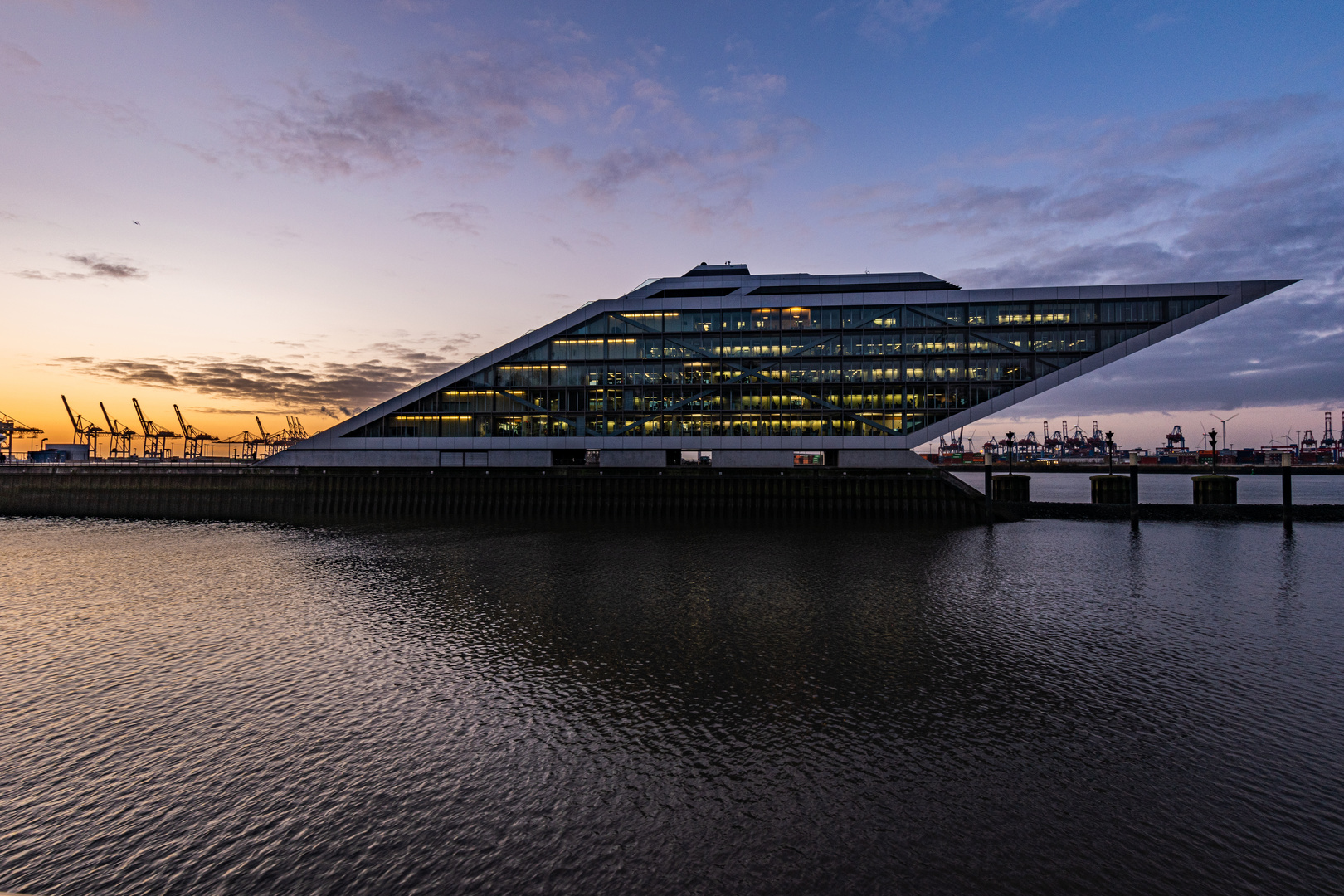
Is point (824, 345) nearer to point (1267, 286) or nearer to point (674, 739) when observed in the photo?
point (1267, 286)

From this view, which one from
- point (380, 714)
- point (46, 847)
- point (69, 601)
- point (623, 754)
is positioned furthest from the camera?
point (69, 601)

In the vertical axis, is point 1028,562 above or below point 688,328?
below

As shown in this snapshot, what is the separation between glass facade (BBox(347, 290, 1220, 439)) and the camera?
217 feet

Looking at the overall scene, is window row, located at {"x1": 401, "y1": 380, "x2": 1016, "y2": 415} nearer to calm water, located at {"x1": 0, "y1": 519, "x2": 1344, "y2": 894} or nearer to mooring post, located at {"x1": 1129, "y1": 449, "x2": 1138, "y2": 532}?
mooring post, located at {"x1": 1129, "y1": 449, "x2": 1138, "y2": 532}

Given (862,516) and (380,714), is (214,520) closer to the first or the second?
(380,714)

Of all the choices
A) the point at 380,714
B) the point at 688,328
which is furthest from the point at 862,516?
the point at 380,714

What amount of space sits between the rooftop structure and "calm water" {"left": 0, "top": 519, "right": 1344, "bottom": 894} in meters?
45.6

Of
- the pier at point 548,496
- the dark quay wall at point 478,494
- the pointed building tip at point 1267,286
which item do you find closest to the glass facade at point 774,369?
the pointed building tip at point 1267,286

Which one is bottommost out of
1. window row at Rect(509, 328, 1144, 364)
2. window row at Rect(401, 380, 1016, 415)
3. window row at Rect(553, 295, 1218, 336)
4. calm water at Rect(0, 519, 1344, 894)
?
calm water at Rect(0, 519, 1344, 894)

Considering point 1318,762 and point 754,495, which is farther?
point 754,495

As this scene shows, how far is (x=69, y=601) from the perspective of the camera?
22594mm

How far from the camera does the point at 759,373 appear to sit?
232 ft

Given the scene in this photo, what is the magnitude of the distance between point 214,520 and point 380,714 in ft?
188

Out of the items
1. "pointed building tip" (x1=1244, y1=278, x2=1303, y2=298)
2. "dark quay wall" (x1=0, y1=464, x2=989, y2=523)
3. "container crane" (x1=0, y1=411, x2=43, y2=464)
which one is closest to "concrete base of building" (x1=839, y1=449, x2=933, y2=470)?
"dark quay wall" (x1=0, y1=464, x2=989, y2=523)
